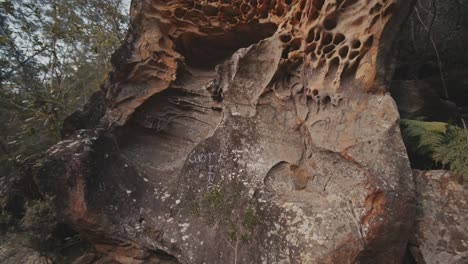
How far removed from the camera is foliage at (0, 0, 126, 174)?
7.19 metres

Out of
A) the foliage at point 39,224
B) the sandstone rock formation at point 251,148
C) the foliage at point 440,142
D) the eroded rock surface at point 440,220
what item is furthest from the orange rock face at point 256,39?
the foliage at point 39,224

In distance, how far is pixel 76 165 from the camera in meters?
4.35

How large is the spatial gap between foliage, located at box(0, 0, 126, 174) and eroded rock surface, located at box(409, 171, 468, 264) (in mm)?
7528

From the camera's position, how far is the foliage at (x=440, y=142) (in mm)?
3723

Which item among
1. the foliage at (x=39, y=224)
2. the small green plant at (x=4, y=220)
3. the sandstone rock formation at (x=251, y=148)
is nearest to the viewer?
the sandstone rock formation at (x=251, y=148)

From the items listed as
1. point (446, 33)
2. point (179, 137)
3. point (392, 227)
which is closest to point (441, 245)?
point (392, 227)

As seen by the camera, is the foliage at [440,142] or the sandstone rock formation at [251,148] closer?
the sandstone rock formation at [251,148]

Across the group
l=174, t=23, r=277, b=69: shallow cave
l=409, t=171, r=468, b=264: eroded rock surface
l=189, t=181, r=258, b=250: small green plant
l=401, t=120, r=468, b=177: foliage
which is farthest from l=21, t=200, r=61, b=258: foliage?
l=401, t=120, r=468, b=177: foliage

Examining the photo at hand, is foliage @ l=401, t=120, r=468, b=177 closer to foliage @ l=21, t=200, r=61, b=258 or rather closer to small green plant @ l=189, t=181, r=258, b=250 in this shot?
small green plant @ l=189, t=181, r=258, b=250

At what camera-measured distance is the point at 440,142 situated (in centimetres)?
412

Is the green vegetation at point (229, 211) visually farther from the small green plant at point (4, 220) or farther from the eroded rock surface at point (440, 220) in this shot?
the small green plant at point (4, 220)

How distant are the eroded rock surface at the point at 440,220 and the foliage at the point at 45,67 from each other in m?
7.53

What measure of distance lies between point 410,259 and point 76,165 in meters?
4.75

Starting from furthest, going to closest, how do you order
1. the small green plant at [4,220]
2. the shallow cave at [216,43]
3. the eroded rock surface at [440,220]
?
1. the shallow cave at [216,43]
2. the small green plant at [4,220]
3. the eroded rock surface at [440,220]
